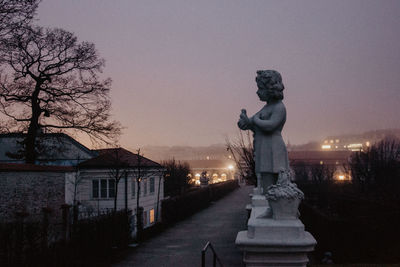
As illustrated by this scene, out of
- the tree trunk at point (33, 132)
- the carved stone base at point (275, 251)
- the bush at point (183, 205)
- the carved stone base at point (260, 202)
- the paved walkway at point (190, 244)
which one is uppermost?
the tree trunk at point (33, 132)

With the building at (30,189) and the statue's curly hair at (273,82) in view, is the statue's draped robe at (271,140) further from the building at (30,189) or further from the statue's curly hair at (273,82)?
the building at (30,189)

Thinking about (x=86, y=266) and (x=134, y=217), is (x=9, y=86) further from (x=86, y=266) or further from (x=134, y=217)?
(x=86, y=266)

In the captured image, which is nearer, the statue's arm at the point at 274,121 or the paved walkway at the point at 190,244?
the statue's arm at the point at 274,121

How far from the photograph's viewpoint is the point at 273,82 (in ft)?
14.7

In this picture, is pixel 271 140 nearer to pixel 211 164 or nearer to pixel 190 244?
pixel 190 244

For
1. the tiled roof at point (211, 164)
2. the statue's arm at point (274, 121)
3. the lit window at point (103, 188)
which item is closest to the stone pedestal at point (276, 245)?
the statue's arm at point (274, 121)

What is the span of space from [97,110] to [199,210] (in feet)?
48.2

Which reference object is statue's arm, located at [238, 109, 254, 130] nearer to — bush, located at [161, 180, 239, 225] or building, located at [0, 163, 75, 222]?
building, located at [0, 163, 75, 222]

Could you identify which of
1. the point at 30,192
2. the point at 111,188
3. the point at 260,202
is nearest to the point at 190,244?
the point at 30,192

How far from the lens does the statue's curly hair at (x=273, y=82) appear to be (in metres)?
4.46

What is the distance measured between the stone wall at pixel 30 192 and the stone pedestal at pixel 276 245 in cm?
1012

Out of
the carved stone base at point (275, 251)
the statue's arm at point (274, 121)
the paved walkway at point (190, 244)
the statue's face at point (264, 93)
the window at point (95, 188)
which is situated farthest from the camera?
the window at point (95, 188)

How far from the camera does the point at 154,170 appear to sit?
29.9 metres

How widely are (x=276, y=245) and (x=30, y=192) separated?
1346 centimetres
